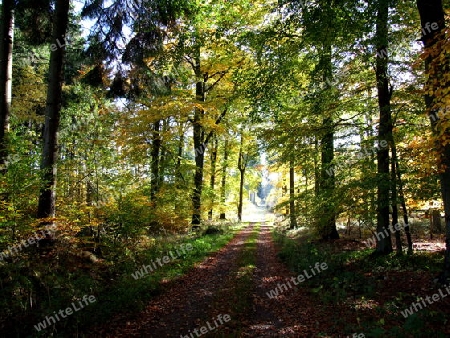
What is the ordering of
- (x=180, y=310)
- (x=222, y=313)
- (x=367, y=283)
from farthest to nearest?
(x=367, y=283)
(x=180, y=310)
(x=222, y=313)

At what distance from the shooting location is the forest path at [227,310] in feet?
18.8

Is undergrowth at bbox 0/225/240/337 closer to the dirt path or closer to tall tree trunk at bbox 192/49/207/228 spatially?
the dirt path

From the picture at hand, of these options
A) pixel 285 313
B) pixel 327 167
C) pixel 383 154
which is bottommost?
pixel 285 313

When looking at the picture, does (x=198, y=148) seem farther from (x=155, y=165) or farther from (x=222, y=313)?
(x=222, y=313)

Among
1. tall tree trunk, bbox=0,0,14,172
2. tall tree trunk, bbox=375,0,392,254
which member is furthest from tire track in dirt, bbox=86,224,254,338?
tall tree trunk, bbox=0,0,14,172

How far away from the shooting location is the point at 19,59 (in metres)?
15.4

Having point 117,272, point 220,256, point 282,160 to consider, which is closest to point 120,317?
point 117,272

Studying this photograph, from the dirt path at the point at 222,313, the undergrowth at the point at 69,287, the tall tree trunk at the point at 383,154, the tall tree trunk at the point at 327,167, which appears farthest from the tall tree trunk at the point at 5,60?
the tall tree trunk at the point at 383,154

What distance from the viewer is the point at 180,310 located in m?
6.82

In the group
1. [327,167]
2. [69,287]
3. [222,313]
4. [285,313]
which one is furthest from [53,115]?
[327,167]

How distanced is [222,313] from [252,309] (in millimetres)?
787

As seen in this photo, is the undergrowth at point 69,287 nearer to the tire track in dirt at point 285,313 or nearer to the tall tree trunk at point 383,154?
the tire track in dirt at point 285,313

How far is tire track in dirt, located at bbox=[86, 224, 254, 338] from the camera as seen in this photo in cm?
571

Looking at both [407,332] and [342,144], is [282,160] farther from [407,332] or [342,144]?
[407,332]
